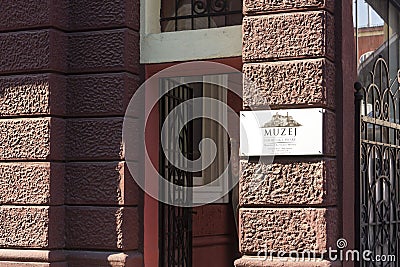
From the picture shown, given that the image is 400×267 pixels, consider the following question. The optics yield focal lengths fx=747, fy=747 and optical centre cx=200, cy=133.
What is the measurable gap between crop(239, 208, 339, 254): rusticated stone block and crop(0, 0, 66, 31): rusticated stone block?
8.32 ft

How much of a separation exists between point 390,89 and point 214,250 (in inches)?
151

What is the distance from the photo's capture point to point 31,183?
695 centimetres

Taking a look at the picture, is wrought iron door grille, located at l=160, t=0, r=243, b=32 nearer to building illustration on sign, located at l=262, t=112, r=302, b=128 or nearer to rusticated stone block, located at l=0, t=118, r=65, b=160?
building illustration on sign, located at l=262, t=112, r=302, b=128

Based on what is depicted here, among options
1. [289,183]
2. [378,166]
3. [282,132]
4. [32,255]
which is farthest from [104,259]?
[378,166]

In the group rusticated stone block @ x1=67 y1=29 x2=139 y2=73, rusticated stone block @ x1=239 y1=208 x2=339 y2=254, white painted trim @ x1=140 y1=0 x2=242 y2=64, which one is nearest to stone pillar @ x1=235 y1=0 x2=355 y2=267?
rusticated stone block @ x1=239 y1=208 x2=339 y2=254

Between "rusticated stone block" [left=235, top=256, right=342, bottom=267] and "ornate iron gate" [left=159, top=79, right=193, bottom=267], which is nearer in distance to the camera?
"rusticated stone block" [left=235, top=256, right=342, bottom=267]

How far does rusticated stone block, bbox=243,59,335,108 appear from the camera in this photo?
617cm

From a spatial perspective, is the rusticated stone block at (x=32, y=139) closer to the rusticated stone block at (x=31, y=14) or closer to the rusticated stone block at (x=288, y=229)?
the rusticated stone block at (x=31, y=14)

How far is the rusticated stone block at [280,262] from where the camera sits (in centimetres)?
604

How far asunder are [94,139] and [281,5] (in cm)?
212

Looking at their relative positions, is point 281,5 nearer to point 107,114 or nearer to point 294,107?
point 294,107

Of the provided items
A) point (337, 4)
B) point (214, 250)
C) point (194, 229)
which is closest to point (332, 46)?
point (337, 4)

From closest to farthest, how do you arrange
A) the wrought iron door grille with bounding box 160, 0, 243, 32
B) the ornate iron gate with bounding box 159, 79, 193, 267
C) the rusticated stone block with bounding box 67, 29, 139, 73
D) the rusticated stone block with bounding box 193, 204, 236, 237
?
the rusticated stone block with bounding box 67, 29, 139, 73 → the wrought iron door grille with bounding box 160, 0, 243, 32 → the ornate iron gate with bounding box 159, 79, 193, 267 → the rusticated stone block with bounding box 193, 204, 236, 237

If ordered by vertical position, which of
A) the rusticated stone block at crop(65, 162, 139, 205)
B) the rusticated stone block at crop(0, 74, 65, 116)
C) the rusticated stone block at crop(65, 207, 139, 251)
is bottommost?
the rusticated stone block at crop(65, 207, 139, 251)
